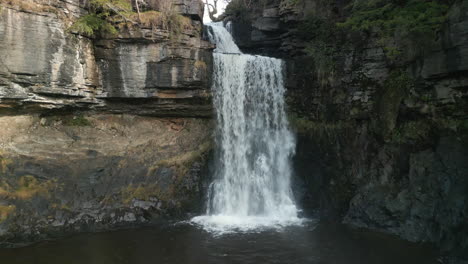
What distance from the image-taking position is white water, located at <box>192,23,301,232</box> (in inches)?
479

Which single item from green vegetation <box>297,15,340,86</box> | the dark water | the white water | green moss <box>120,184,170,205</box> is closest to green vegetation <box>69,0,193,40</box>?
the white water

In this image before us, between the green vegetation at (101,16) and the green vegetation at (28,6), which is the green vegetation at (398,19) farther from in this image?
the green vegetation at (28,6)

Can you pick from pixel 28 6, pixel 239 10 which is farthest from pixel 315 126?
pixel 28 6

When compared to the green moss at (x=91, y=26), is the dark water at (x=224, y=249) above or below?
below

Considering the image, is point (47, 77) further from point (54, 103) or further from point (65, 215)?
point (65, 215)

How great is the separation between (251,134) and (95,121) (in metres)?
6.03

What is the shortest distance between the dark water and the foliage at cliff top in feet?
20.3

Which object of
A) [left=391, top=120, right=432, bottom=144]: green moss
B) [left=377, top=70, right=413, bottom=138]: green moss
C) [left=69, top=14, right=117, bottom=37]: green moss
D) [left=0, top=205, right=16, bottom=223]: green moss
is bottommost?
[left=0, top=205, right=16, bottom=223]: green moss

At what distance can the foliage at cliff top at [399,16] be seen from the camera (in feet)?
29.7

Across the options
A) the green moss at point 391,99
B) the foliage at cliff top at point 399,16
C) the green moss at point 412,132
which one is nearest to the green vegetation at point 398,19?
the foliage at cliff top at point 399,16

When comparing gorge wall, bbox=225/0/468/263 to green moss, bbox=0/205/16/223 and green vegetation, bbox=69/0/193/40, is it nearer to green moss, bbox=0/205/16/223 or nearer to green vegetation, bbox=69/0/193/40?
green vegetation, bbox=69/0/193/40

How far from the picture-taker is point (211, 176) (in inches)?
488

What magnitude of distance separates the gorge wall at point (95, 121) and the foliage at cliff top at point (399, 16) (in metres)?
5.73

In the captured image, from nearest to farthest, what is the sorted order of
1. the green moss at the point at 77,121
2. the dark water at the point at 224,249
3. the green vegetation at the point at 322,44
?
the dark water at the point at 224,249, the green moss at the point at 77,121, the green vegetation at the point at 322,44
